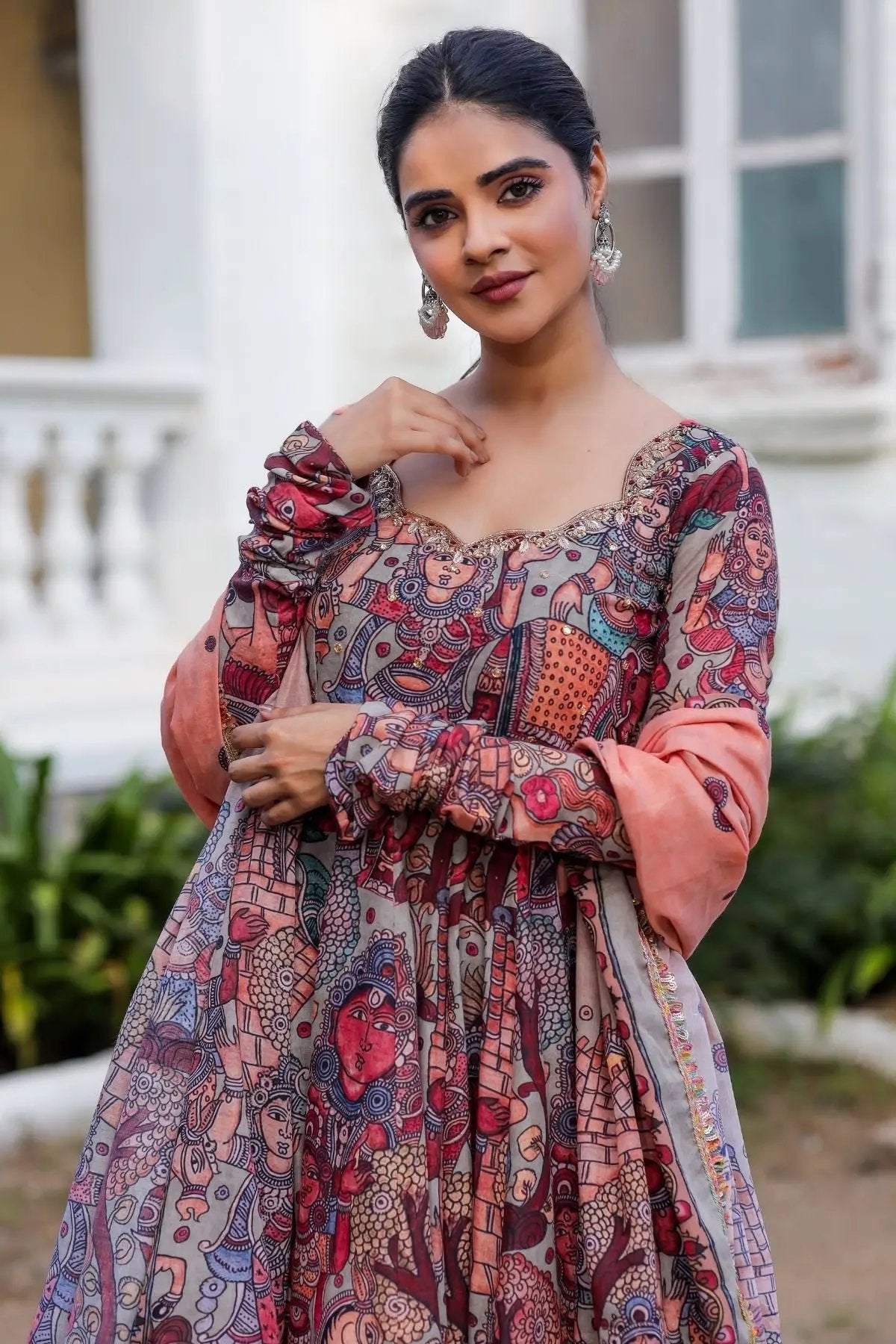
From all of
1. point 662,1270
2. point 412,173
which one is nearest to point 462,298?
point 412,173

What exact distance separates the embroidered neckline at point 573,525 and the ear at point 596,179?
268 mm

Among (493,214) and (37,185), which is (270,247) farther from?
(493,214)

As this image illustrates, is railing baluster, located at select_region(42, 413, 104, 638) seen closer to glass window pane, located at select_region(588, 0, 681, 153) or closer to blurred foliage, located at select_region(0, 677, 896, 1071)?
blurred foliage, located at select_region(0, 677, 896, 1071)

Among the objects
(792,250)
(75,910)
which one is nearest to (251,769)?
(75,910)

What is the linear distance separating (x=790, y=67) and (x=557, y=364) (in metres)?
4.08

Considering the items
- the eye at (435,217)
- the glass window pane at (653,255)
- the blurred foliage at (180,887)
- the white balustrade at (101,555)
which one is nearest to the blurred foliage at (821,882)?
the blurred foliage at (180,887)

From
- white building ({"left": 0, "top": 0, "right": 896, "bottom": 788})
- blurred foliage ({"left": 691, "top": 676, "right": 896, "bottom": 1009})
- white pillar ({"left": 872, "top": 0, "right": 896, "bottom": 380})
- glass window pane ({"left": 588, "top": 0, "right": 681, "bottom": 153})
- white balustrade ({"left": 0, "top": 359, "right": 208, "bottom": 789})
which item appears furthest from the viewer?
glass window pane ({"left": 588, "top": 0, "right": 681, "bottom": 153})

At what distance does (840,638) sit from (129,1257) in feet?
13.4

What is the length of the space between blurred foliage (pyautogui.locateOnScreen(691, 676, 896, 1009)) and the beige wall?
10.5 ft

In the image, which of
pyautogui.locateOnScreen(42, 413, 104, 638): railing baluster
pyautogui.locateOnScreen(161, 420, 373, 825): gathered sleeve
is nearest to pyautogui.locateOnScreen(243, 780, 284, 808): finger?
pyautogui.locateOnScreen(161, 420, 373, 825): gathered sleeve

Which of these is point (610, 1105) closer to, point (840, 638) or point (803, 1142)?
point (803, 1142)

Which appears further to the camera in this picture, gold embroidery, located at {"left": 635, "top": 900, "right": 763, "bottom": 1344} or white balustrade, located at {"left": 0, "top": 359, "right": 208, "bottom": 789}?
white balustrade, located at {"left": 0, "top": 359, "right": 208, "bottom": 789}

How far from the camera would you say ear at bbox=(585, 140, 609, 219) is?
188cm

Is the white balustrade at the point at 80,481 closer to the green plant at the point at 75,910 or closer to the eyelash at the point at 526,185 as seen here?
the green plant at the point at 75,910
